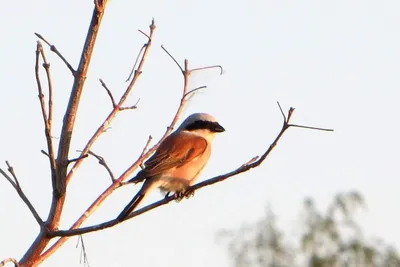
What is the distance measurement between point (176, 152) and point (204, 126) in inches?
20.5

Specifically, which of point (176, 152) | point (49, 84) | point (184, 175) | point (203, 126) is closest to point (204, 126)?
point (203, 126)

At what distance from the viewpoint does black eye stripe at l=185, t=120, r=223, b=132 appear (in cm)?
682

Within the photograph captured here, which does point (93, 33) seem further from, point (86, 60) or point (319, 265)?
point (319, 265)

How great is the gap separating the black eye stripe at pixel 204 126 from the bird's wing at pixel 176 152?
0.14m

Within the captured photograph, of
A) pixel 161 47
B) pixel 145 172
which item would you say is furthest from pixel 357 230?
pixel 161 47

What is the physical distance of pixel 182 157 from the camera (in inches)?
248

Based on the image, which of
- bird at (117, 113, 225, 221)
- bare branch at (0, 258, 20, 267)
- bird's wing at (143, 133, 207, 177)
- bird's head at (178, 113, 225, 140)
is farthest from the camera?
bird's head at (178, 113, 225, 140)

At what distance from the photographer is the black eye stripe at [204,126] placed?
6.82 m

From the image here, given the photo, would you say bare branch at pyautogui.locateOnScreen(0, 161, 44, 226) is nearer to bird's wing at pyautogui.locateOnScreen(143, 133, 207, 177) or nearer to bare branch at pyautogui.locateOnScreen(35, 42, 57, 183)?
bare branch at pyautogui.locateOnScreen(35, 42, 57, 183)

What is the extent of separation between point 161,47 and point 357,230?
55.9 ft

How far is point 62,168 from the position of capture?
3209 millimetres

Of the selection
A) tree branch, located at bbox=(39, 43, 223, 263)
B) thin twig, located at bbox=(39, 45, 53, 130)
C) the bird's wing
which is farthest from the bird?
thin twig, located at bbox=(39, 45, 53, 130)

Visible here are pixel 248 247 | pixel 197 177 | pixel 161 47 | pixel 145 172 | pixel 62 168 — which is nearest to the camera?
pixel 62 168

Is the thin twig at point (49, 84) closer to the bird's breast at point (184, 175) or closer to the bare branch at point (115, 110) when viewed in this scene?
the bare branch at point (115, 110)
